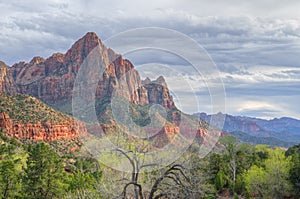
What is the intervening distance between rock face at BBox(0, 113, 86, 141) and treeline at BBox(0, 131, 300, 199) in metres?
27.2

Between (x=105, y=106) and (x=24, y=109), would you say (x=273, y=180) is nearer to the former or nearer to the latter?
(x=105, y=106)

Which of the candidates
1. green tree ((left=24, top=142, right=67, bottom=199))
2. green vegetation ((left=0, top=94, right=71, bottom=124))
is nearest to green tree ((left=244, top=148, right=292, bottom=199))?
green tree ((left=24, top=142, right=67, bottom=199))

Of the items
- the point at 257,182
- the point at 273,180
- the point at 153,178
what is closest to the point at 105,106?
the point at 153,178

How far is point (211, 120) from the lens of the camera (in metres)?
19.7

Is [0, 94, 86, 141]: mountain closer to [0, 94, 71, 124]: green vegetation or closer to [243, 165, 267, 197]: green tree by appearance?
[0, 94, 71, 124]: green vegetation

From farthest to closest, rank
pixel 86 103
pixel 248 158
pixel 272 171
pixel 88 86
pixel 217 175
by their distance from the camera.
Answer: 1. pixel 248 158
2. pixel 217 175
3. pixel 272 171
4. pixel 88 86
5. pixel 86 103

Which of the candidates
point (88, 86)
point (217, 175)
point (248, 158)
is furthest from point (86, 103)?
point (248, 158)

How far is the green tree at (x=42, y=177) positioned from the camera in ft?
106

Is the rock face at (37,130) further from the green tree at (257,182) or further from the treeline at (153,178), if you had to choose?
the green tree at (257,182)

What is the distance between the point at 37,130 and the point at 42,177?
73.0 m

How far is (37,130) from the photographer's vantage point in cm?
10250

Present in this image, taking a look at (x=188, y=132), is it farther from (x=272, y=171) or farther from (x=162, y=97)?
(x=272, y=171)

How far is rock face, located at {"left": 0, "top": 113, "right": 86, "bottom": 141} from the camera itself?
3885 inches

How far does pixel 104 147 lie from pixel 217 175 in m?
39.0
